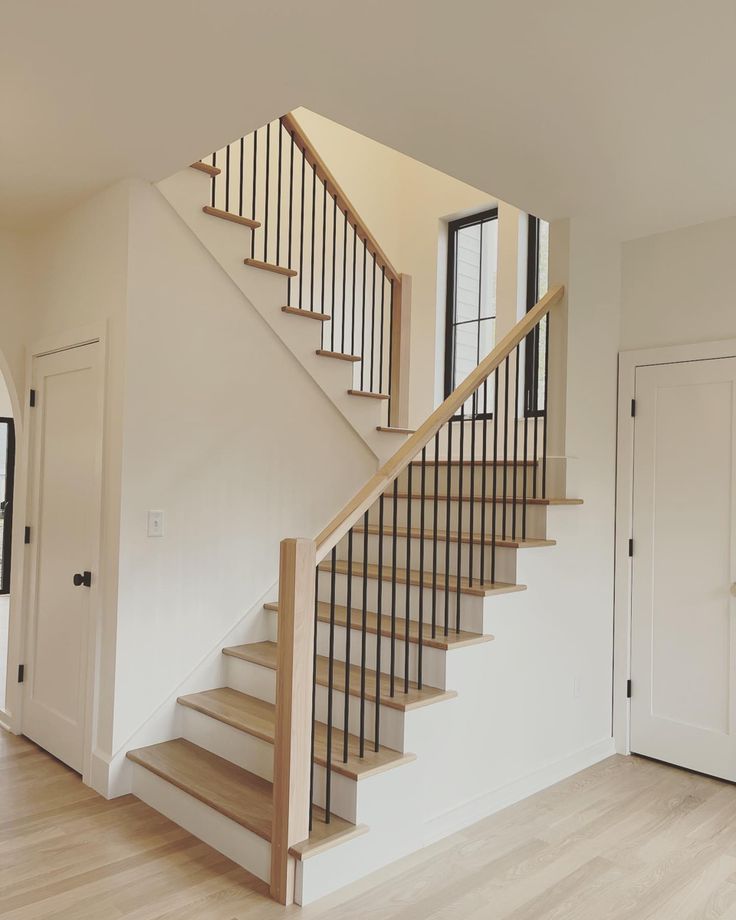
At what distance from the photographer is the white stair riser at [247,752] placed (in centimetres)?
259

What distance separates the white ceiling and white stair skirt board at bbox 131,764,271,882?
259 cm

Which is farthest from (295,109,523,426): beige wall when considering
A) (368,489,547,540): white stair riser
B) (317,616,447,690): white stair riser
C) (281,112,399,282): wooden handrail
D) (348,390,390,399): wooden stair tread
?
(317,616,447,690): white stair riser

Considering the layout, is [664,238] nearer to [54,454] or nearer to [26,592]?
[54,454]

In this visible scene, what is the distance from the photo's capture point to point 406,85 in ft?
8.21

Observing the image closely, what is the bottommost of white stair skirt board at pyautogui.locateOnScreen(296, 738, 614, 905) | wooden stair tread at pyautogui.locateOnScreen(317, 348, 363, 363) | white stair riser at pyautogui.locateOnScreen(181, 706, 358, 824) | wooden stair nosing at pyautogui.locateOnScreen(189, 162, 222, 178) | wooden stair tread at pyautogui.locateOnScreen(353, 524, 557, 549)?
white stair skirt board at pyautogui.locateOnScreen(296, 738, 614, 905)

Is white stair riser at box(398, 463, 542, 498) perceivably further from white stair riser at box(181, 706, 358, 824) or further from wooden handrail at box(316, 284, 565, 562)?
white stair riser at box(181, 706, 358, 824)

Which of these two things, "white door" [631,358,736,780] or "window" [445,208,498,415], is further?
"window" [445,208,498,415]

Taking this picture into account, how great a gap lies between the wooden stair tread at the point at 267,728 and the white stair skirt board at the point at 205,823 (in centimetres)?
32

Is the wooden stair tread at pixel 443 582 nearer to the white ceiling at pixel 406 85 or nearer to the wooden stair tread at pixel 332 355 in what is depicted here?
the wooden stair tread at pixel 332 355

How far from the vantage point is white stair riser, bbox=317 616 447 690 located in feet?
9.71

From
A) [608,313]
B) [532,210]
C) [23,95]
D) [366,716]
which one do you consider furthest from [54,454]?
[608,313]

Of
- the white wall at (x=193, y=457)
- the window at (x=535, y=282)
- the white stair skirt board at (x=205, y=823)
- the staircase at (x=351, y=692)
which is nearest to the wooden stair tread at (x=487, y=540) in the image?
the staircase at (x=351, y=692)

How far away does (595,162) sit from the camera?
307 cm

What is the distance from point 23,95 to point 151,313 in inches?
38.8
